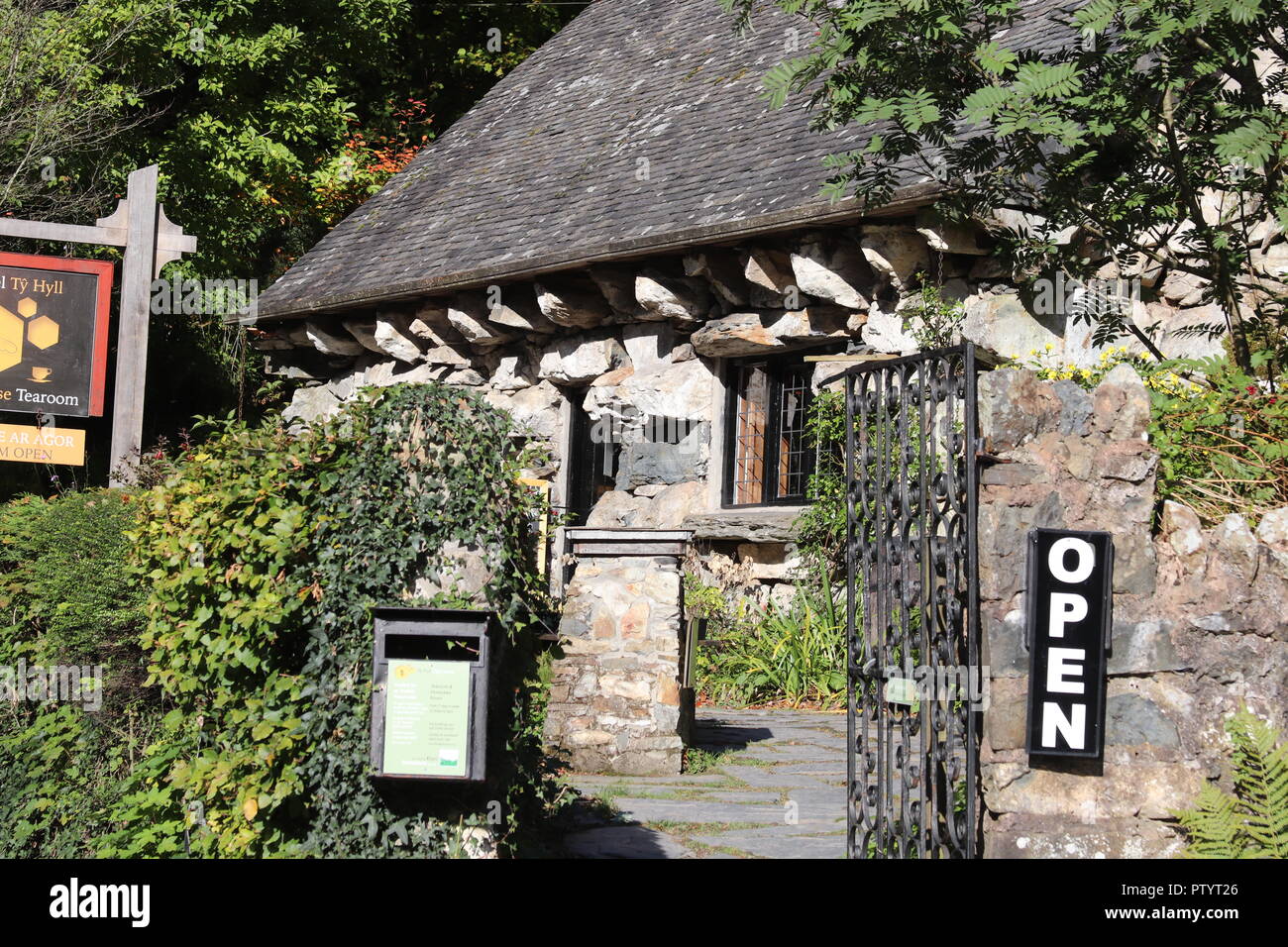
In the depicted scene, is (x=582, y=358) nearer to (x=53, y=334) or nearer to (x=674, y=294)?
(x=674, y=294)

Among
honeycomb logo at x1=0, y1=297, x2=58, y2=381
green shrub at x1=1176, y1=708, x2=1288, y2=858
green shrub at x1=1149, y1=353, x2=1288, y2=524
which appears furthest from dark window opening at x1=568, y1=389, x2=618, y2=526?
green shrub at x1=1176, y1=708, x2=1288, y2=858

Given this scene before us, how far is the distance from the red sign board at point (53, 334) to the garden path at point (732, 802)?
3460mm

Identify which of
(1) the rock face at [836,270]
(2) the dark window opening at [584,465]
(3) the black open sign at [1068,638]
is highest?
(1) the rock face at [836,270]

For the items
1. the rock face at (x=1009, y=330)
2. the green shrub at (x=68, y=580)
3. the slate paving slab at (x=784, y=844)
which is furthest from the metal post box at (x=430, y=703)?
the rock face at (x=1009, y=330)

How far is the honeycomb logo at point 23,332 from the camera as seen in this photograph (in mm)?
6812

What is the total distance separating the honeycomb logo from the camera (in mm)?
6812

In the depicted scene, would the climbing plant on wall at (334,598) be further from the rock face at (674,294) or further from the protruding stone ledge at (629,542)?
the rock face at (674,294)

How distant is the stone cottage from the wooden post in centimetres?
101

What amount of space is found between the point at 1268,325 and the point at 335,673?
13.7ft

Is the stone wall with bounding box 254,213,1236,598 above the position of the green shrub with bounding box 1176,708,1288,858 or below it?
above

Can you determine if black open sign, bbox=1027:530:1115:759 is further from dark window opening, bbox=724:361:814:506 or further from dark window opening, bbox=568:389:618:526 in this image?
dark window opening, bbox=568:389:618:526

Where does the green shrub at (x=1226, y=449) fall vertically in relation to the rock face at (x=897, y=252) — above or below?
below

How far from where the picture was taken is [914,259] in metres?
8.46

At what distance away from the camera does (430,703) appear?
392 cm
